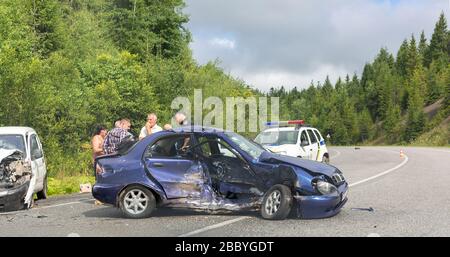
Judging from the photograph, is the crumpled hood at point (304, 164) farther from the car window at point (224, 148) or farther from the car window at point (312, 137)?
the car window at point (312, 137)

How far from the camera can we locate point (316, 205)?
329 inches

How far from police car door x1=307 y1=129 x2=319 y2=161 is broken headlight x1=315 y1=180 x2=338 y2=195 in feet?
30.6

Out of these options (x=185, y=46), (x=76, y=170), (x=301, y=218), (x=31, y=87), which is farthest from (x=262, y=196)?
(x=185, y=46)

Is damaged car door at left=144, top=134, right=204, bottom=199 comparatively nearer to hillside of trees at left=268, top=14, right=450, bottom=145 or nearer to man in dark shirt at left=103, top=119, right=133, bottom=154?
man in dark shirt at left=103, top=119, right=133, bottom=154

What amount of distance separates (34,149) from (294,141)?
840 centimetres

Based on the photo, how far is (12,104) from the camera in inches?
790

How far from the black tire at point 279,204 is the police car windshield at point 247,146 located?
73 cm

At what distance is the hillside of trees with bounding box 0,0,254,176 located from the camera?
20.6 m

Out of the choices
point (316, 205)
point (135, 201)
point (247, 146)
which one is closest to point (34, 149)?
point (135, 201)

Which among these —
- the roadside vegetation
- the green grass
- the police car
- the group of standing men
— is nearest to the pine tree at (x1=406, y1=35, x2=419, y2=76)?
the roadside vegetation

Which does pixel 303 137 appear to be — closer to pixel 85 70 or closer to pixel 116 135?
pixel 116 135

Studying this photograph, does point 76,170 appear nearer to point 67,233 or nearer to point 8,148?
point 8,148

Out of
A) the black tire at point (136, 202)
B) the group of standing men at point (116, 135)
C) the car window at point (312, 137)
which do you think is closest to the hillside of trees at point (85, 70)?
the group of standing men at point (116, 135)
